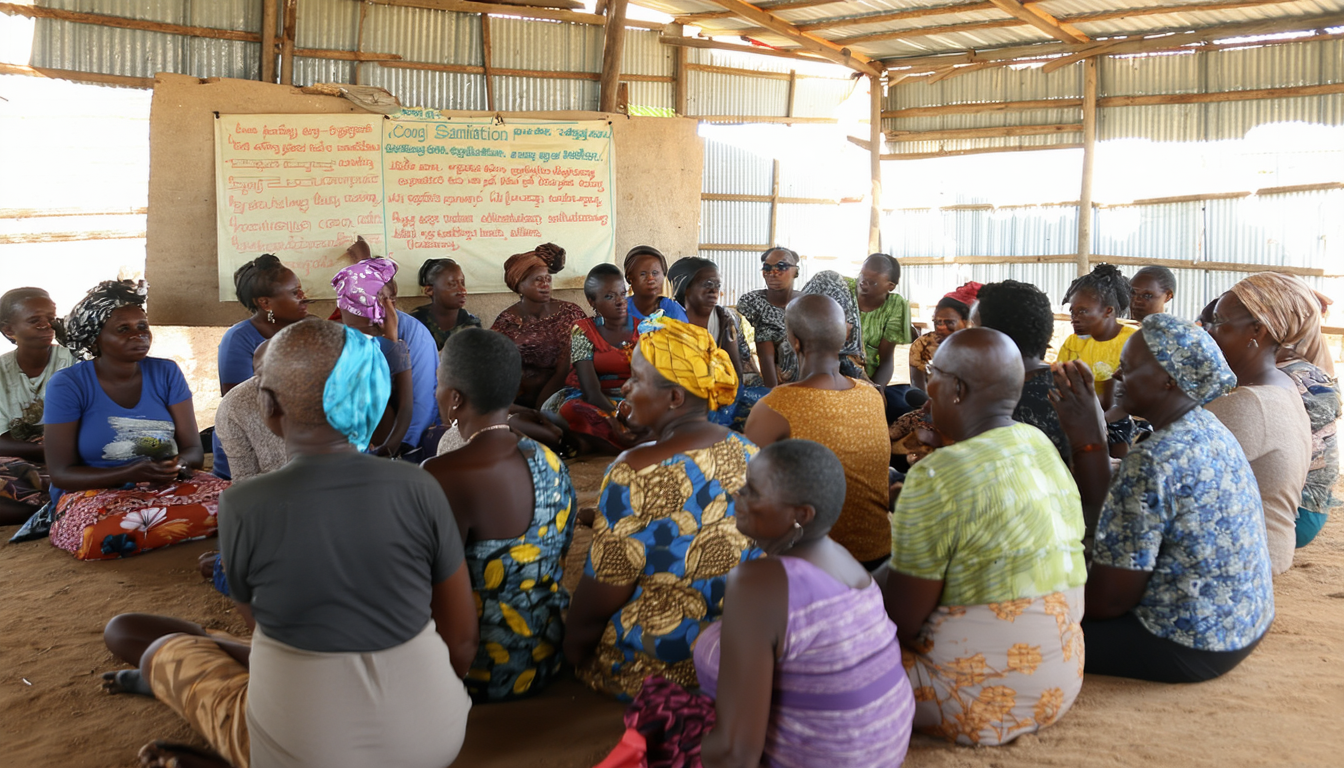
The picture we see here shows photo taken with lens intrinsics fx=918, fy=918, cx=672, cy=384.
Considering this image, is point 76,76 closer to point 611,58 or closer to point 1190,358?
point 611,58

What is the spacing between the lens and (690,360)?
258cm

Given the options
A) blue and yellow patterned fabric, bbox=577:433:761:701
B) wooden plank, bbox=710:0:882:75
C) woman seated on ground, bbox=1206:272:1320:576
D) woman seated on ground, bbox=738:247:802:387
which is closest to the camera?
blue and yellow patterned fabric, bbox=577:433:761:701

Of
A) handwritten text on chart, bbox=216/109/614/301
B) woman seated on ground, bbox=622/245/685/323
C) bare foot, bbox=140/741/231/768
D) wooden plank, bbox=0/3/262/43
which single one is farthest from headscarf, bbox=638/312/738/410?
wooden plank, bbox=0/3/262/43

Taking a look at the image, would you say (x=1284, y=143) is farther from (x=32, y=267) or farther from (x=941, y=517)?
(x=32, y=267)

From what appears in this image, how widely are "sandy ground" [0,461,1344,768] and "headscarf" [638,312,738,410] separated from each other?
96cm

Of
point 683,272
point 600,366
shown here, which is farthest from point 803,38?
point 600,366

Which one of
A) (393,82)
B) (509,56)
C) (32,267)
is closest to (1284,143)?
(509,56)

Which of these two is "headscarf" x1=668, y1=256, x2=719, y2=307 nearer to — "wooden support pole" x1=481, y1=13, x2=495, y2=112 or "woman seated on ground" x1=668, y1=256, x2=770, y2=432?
"woman seated on ground" x1=668, y1=256, x2=770, y2=432

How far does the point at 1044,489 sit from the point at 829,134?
1157cm

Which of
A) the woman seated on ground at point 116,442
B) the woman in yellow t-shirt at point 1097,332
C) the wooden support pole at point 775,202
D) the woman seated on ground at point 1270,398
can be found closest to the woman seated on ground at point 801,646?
the woman seated on ground at point 1270,398

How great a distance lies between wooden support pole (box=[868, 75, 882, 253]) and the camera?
1227cm

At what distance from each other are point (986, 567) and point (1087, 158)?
1049 cm

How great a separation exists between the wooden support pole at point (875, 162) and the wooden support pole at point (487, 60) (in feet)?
17.1

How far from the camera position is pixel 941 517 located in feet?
7.10
